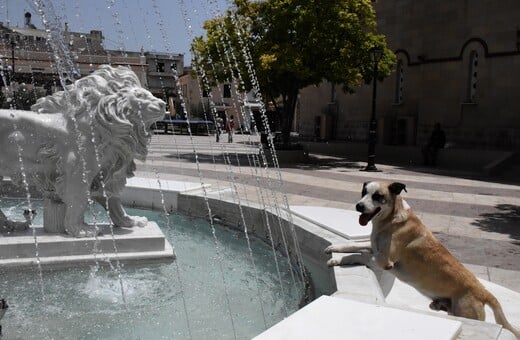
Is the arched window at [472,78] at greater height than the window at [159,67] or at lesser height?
lesser

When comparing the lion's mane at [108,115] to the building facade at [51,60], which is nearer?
the lion's mane at [108,115]

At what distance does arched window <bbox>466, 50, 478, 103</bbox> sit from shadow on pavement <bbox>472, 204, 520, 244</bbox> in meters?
13.0

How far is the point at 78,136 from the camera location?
5.36m

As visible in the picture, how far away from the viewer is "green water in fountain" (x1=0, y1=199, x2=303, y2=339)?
3.91 metres

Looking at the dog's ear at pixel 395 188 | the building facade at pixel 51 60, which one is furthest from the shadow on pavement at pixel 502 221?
the building facade at pixel 51 60

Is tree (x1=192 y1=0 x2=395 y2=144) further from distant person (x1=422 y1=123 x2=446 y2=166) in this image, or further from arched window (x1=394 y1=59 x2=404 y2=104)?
arched window (x1=394 y1=59 x2=404 y2=104)

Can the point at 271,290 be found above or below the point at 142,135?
below

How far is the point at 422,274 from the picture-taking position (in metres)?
3.71

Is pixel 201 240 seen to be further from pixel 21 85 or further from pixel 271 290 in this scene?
pixel 21 85

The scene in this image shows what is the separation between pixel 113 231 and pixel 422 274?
3.61 meters

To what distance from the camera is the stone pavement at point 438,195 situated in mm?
6539

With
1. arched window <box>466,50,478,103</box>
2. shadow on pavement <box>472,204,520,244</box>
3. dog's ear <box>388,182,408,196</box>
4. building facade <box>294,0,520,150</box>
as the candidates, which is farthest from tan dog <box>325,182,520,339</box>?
arched window <box>466,50,478,103</box>

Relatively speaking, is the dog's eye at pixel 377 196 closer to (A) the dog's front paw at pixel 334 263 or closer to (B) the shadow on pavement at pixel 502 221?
(A) the dog's front paw at pixel 334 263

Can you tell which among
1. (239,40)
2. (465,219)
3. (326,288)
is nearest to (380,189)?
(326,288)
